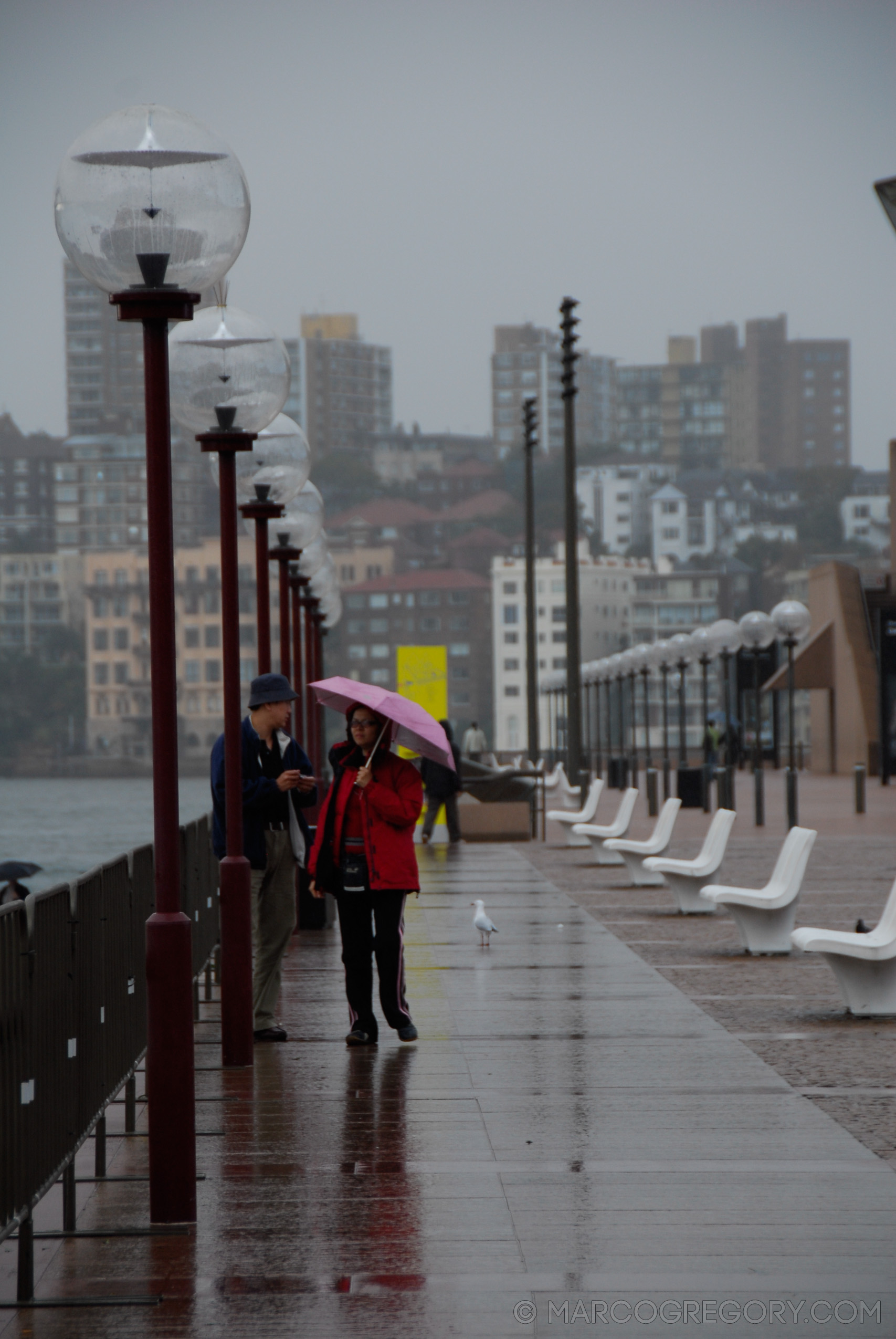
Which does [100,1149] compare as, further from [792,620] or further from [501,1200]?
[792,620]

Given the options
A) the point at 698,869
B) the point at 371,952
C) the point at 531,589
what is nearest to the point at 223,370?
the point at 371,952

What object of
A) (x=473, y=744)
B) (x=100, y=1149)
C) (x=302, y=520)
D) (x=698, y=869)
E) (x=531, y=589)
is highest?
(x=302, y=520)

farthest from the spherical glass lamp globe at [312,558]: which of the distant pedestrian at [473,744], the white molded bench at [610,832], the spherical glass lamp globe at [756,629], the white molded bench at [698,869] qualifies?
the distant pedestrian at [473,744]

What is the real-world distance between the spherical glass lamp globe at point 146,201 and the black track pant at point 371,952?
3.56 meters

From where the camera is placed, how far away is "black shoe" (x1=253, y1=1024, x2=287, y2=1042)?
902 cm

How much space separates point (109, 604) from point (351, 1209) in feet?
538

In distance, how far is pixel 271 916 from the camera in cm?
913

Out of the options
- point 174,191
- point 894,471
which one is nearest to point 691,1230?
point 174,191

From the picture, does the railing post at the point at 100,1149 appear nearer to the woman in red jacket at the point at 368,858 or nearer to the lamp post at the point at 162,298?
the lamp post at the point at 162,298

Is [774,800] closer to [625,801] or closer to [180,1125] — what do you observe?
[625,801]

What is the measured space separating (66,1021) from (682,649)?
35.4m

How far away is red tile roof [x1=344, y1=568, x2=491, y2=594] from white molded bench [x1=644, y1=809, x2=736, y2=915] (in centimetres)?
15364

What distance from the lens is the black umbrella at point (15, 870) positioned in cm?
1827

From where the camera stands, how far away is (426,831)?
2477 centimetres
